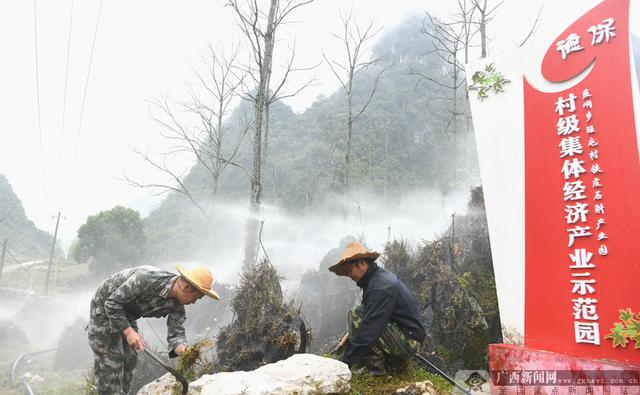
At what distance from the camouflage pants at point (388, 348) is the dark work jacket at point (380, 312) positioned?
0.25 feet

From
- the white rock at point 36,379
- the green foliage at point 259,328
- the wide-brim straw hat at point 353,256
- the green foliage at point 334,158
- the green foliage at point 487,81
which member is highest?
the green foliage at point 334,158

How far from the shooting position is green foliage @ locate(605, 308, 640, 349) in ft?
12.6

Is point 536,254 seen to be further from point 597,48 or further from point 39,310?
point 39,310

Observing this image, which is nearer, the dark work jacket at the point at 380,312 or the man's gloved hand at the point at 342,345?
the dark work jacket at the point at 380,312

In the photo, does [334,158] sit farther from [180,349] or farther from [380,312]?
[380,312]

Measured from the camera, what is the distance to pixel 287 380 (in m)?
3.41

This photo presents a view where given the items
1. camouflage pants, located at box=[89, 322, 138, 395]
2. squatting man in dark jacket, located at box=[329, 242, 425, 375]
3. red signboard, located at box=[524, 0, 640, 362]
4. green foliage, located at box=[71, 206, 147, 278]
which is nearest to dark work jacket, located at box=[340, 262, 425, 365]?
squatting man in dark jacket, located at box=[329, 242, 425, 375]

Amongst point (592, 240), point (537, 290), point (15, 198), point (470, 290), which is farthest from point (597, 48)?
point (15, 198)

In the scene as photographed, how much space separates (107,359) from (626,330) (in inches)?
206

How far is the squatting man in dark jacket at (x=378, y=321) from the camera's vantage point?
3.75 m

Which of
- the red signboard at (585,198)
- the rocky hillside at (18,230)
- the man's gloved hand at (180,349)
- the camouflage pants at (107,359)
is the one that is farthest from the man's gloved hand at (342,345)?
the rocky hillside at (18,230)

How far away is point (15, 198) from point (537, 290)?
65.7 m

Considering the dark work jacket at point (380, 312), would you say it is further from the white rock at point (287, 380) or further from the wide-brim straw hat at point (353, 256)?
the white rock at point (287, 380)

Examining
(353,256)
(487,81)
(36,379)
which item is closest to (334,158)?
(36,379)
